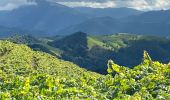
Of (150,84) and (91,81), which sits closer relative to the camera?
(150,84)

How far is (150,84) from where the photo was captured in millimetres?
31062

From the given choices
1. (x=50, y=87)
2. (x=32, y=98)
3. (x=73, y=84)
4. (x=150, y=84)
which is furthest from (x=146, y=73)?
(x=32, y=98)

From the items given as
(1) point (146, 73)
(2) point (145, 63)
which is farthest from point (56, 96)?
(2) point (145, 63)

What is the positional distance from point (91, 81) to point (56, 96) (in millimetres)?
11429

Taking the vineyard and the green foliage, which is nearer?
the vineyard

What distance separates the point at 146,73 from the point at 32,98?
1212 cm

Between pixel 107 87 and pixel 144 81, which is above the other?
pixel 144 81

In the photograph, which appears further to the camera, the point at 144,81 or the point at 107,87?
the point at 107,87

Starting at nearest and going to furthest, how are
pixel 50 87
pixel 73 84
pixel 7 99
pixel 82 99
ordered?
pixel 7 99 → pixel 82 99 → pixel 50 87 → pixel 73 84

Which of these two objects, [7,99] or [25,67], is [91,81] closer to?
[7,99]

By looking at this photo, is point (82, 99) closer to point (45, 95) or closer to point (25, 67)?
point (45, 95)

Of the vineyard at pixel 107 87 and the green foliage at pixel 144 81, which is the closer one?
the vineyard at pixel 107 87

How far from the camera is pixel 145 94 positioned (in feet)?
89.0

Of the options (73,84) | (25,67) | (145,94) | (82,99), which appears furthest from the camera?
(25,67)
